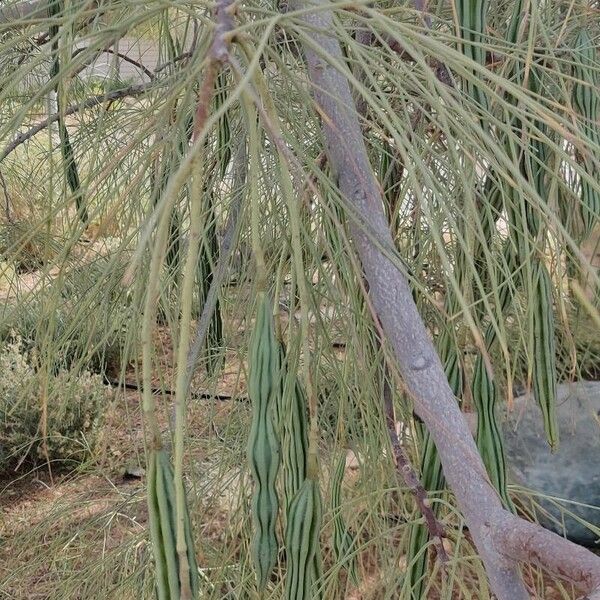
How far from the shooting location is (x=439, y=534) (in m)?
0.62

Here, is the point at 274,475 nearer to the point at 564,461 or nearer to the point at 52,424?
the point at 564,461

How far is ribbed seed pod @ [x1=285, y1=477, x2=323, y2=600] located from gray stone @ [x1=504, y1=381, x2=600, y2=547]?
1409mm

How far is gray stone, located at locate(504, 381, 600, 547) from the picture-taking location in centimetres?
178

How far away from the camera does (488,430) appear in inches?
23.1

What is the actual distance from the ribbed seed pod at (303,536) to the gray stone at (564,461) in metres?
1.41

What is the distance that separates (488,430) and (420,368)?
0.42 feet

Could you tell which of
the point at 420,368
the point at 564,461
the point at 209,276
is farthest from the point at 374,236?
the point at 564,461

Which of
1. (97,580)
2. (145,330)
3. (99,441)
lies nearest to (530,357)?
(145,330)

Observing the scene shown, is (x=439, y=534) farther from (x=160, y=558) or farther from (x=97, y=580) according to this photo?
(x=97, y=580)

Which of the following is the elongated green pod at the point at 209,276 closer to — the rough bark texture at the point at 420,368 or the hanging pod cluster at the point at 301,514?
the rough bark texture at the point at 420,368

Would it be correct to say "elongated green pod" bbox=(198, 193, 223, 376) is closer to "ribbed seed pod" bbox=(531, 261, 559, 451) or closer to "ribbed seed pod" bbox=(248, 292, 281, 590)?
"ribbed seed pod" bbox=(531, 261, 559, 451)

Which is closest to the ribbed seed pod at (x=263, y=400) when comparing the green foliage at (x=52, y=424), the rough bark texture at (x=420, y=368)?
the rough bark texture at (x=420, y=368)

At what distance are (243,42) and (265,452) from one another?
17cm

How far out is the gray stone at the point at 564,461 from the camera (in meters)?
1.78
